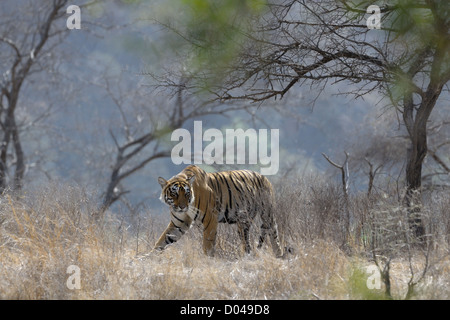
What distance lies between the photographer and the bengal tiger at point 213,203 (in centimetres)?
887

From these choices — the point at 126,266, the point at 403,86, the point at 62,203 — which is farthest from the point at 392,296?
the point at 62,203

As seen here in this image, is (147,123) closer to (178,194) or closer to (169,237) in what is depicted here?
(169,237)

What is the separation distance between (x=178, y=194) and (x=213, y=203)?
791mm

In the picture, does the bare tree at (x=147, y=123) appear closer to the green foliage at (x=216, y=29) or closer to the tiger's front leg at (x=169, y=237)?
the tiger's front leg at (x=169, y=237)

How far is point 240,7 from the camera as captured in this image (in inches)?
316

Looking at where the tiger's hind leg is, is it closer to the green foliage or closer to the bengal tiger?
the bengal tiger

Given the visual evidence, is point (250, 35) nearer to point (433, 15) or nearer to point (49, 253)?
point (433, 15)

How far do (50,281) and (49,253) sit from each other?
0.56 m

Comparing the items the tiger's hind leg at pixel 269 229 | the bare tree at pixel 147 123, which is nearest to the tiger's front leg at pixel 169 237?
the tiger's hind leg at pixel 269 229

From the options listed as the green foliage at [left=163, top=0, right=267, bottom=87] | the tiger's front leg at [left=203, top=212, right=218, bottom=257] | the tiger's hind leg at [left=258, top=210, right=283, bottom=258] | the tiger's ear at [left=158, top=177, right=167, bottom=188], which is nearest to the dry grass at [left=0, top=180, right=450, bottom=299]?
the tiger's front leg at [left=203, top=212, right=218, bottom=257]

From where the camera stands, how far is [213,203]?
31.0 feet

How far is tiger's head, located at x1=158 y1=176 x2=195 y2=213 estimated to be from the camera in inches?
348

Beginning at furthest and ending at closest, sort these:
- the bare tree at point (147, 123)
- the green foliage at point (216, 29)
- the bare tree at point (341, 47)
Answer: the bare tree at point (147, 123) < the bare tree at point (341, 47) < the green foliage at point (216, 29)

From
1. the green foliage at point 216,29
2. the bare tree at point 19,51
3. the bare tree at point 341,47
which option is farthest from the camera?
the bare tree at point 19,51
